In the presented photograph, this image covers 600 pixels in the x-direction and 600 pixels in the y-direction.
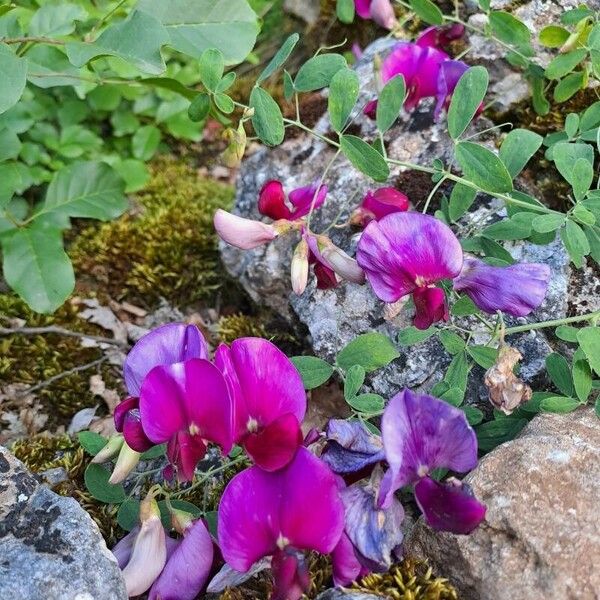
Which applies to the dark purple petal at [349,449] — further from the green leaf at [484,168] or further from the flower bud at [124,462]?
the green leaf at [484,168]

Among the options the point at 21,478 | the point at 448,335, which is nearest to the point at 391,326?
the point at 448,335

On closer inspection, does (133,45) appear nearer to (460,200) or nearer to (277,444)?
(460,200)

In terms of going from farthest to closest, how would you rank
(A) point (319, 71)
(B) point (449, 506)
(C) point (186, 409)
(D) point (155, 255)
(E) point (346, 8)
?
1. (D) point (155, 255)
2. (E) point (346, 8)
3. (A) point (319, 71)
4. (C) point (186, 409)
5. (B) point (449, 506)

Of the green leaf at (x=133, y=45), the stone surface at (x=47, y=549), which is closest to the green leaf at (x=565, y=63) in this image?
the green leaf at (x=133, y=45)

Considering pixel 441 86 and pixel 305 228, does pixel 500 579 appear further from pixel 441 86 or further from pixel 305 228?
pixel 441 86

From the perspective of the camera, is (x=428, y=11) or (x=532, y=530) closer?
(x=532, y=530)

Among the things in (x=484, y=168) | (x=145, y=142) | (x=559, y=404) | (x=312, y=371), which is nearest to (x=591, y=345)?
(x=559, y=404)

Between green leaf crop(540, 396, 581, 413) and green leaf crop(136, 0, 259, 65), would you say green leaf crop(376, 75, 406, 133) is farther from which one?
green leaf crop(540, 396, 581, 413)
